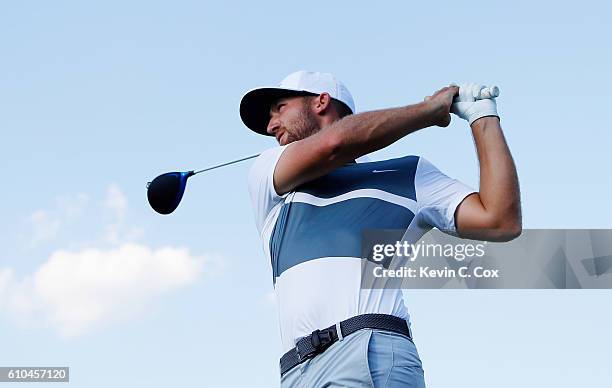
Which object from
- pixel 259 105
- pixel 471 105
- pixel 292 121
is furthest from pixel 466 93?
pixel 259 105

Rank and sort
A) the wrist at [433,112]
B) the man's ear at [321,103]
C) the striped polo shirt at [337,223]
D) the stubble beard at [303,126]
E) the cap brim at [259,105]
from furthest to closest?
the cap brim at [259,105]
the man's ear at [321,103]
the stubble beard at [303,126]
the wrist at [433,112]
the striped polo shirt at [337,223]

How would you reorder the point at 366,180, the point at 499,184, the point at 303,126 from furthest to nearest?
the point at 303,126
the point at 366,180
the point at 499,184

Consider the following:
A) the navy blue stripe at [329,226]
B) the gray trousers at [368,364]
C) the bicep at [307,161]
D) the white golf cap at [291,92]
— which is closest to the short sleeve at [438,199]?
the navy blue stripe at [329,226]

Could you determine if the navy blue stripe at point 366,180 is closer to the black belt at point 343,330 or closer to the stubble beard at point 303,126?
the stubble beard at point 303,126

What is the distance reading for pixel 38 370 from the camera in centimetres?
1278

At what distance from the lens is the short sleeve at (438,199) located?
523 cm

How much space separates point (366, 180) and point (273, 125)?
107 centimetres

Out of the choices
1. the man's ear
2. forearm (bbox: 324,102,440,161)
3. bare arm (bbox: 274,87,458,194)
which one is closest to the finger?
bare arm (bbox: 274,87,458,194)

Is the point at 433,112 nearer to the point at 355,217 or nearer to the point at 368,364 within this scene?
the point at 355,217

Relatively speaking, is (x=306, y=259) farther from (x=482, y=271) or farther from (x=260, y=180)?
(x=482, y=271)

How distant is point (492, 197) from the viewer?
5086mm

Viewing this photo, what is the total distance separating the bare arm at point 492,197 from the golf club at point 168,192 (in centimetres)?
210

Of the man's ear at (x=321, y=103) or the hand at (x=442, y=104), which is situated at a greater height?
the man's ear at (x=321, y=103)

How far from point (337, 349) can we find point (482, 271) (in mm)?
1612
